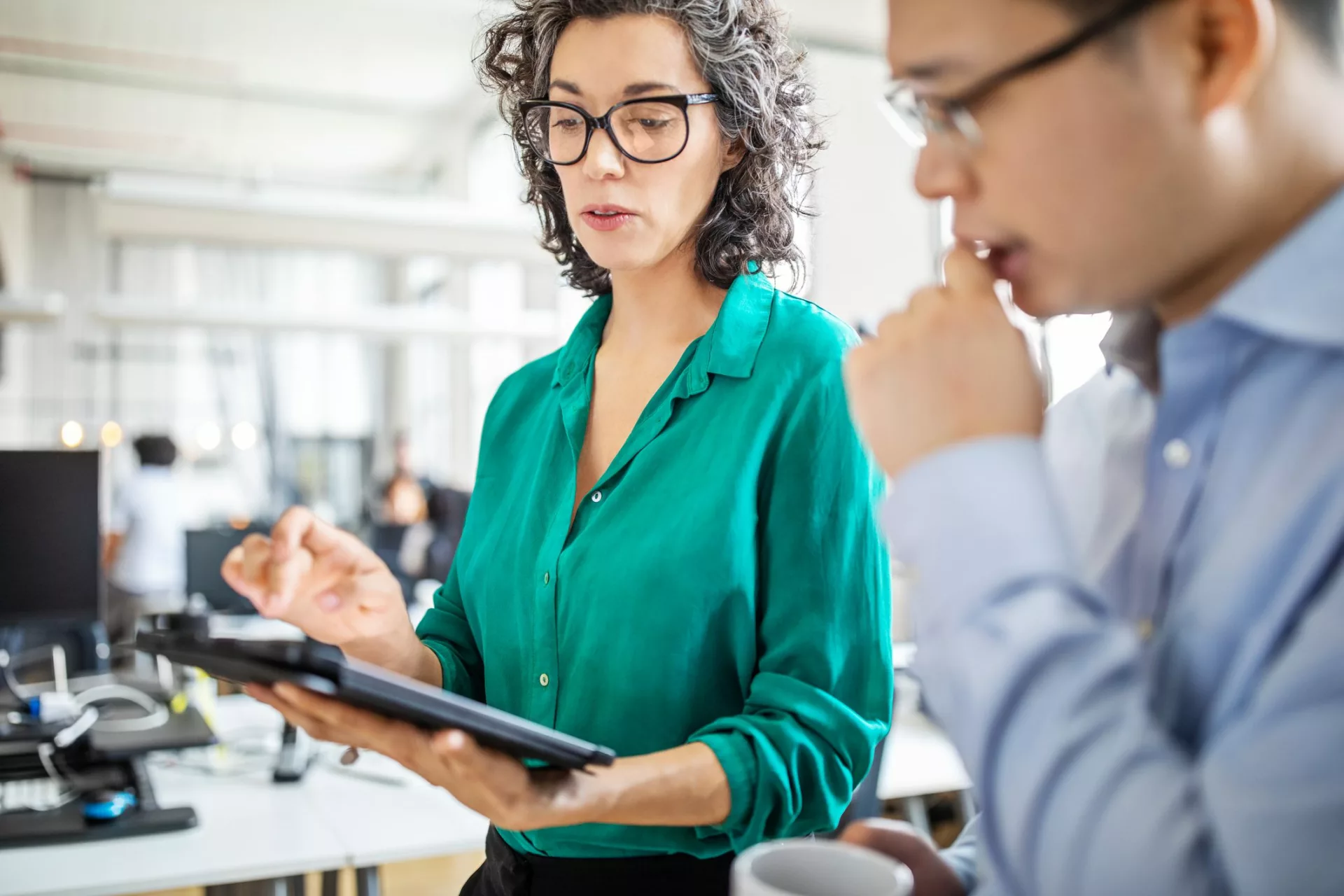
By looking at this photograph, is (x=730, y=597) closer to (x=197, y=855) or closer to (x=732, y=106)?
(x=732, y=106)

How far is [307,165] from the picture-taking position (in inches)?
403

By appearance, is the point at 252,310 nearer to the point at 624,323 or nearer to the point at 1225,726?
the point at 624,323

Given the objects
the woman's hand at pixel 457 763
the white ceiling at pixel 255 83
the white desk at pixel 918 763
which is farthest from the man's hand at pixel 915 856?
the white ceiling at pixel 255 83

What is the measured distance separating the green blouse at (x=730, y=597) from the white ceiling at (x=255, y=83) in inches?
197

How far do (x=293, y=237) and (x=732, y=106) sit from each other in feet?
5.77

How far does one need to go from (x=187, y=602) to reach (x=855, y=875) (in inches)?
164

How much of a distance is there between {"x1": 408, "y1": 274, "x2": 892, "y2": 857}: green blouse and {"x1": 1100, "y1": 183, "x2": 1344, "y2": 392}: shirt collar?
509 mm

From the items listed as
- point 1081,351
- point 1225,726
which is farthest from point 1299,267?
point 1081,351

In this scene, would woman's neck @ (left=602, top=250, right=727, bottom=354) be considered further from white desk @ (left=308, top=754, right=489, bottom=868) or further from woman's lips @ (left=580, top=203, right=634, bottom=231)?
white desk @ (left=308, top=754, right=489, bottom=868)

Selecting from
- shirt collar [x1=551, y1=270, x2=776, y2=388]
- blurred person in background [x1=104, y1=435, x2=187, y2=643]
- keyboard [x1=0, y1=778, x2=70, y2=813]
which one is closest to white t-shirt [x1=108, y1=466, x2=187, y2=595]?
blurred person in background [x1=104, y1=435, x2=187, y2=643]

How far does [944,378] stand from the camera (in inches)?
24.1

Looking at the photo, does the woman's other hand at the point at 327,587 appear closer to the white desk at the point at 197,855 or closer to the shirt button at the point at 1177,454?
the shirt button at the point at 1177,454

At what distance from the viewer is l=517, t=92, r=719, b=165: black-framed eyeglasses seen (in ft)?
3.76

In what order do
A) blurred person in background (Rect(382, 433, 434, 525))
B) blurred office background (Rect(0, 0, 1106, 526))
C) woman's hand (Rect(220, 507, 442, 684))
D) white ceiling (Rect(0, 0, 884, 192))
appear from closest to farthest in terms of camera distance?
woman's hand (Rect(220, 507, 442, 684)) → blurred office background (Rect(0, 0, 1106, 526)) → white ceiling (Rect(0, 0, 884, 192)) → blurred person in background (Rect(382, 433, 434, 525))
